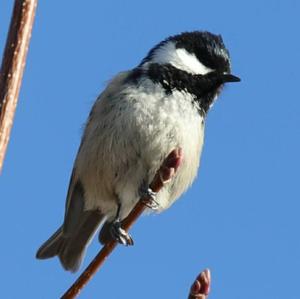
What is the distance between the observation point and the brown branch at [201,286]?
1684 mm

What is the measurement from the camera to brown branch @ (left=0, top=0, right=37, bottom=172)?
1.62 m

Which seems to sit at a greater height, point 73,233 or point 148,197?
point 148,197

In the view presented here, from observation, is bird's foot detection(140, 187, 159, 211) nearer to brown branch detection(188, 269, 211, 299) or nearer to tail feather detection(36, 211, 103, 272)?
brown branch detection(188, 269, 211, 299)

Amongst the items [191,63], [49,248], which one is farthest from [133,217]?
[191,63]

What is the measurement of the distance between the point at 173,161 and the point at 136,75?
81.5 inches

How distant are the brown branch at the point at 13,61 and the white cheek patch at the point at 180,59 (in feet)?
8.79

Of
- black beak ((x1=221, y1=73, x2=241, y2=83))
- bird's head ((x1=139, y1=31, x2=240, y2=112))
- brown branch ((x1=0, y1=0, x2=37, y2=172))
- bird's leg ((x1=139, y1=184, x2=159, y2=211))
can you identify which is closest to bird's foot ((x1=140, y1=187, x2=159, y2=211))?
bird's leg ((x1=139, y1=184, x2=159, y2=211))

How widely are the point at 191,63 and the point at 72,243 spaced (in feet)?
4.90

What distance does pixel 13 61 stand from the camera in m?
1.67

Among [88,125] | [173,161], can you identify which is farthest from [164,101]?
[173,161]

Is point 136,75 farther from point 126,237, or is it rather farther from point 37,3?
point 37,3

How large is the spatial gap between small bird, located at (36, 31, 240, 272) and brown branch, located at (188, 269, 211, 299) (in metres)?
1.69

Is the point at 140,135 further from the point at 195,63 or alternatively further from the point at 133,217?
the point at 133,217

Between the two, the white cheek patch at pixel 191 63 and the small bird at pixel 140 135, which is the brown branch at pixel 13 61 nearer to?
the small bird at pixel 140 135
